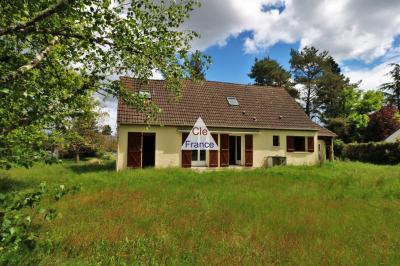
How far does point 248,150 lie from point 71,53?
15048mm

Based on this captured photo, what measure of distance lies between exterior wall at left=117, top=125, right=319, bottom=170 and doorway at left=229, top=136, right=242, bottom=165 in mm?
908

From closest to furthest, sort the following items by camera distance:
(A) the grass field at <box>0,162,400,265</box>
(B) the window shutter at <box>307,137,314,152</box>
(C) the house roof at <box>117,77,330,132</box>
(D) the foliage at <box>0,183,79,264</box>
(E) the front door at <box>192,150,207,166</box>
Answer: (D) the foliage at <box>0,183,79,264</box>
(A) the grass field at <box>0,162,400,265</box>
(C) the house roof at <box>117,77,330,132</box>
(E) the front door at <box>192,150,207,166</box>
(B) the window shutter at <box>307,137,314,152</box>

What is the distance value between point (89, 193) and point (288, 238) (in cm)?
660

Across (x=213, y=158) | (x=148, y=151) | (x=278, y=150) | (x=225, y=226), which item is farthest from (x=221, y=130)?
(x=225, y=226)

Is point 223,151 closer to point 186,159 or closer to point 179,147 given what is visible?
point 186,159

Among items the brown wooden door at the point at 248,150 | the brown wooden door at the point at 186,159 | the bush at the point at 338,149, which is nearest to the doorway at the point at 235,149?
the brown wooden door at the point at 248,150

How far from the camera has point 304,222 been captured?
249 inches

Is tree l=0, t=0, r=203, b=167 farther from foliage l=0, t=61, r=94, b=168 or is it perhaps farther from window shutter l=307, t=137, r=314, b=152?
window shutter l=307, t=137, r=314, b=152

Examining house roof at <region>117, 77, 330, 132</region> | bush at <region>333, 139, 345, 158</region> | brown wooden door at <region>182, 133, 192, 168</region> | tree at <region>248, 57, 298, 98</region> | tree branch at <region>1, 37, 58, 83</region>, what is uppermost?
tree at <region>248, 57, 298, 98</region>

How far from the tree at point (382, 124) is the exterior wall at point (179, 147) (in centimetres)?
2036

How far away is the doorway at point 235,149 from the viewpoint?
19.6m

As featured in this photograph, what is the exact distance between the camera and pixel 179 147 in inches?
665

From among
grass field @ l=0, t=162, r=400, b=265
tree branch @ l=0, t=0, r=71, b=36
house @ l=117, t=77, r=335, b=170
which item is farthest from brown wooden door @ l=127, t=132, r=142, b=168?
tree branch @ l=0, t=0, r=71, b=36

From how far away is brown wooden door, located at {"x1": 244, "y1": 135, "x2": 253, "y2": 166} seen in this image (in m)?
18.3
